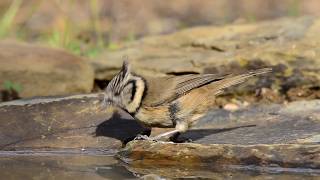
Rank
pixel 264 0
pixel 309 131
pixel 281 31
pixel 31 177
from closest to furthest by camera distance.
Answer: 1. pixel 31 177
2. pixel 309 131
3. pixel 281 31
4. pixel 264 0

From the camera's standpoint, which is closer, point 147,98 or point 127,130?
point 147,98

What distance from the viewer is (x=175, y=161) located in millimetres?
6109

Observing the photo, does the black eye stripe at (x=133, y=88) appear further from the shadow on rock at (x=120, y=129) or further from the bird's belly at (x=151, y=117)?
the shadow on rock at (x=120, y=129)

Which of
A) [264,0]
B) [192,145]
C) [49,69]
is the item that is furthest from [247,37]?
[264,0]

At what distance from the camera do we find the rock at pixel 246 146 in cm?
583

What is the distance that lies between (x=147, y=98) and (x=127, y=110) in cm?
19

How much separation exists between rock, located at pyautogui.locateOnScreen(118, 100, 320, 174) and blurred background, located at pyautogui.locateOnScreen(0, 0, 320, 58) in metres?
3.94

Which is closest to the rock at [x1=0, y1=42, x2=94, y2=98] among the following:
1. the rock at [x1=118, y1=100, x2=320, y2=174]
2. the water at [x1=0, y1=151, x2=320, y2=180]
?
the rock at [x1=118, y1=100, x2=320, y2=174]

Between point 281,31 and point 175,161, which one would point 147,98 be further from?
point 281,31

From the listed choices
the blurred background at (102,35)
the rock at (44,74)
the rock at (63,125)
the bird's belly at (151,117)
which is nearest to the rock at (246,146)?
the bird's belly at (151,117)

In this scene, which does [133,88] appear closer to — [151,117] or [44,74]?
[151,117]

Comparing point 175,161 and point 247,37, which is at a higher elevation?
point 247,37

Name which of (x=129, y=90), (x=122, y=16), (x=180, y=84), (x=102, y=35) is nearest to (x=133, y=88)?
(x=129, y=90)

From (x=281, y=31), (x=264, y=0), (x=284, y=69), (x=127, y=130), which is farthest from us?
(x=264, y=0)
